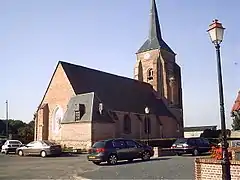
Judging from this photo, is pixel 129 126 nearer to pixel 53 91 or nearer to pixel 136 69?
pixel 53 91

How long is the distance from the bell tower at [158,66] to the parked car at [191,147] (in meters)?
29.4

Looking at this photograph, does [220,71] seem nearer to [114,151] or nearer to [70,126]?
[114,151]

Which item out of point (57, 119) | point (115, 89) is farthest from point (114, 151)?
point (115, 89)

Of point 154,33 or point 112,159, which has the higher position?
point 154,33

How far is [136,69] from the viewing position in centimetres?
5988

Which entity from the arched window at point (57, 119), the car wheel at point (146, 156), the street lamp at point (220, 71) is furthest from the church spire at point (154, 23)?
the street lamp at point (220, 71)

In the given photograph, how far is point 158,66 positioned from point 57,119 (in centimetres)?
2124

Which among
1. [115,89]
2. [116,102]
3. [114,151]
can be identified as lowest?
[114,151]

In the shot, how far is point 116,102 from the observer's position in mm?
45594

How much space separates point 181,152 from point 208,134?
1193 inches

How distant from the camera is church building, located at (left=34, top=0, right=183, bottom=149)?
129 feet

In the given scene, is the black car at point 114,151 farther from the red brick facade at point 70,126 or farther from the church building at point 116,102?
the red brick facade at point 70,126

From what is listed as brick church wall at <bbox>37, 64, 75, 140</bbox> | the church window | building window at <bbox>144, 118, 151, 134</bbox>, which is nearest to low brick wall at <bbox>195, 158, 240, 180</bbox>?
the church window

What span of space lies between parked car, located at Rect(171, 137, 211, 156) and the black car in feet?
17.4
